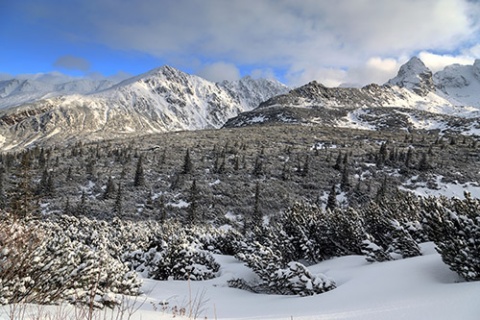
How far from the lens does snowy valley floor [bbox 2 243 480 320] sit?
415 centimetres

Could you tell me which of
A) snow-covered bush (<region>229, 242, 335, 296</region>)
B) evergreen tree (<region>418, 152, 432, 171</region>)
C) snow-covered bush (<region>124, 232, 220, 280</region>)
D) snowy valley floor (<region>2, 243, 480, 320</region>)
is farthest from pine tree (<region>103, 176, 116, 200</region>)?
evergreen tree (<region>418, 152, 432, 171</region>)

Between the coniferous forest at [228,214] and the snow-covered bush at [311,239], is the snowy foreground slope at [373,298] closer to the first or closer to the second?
the coniferous forest at [228,214]

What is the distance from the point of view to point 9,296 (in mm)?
4184

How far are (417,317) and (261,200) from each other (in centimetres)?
3224

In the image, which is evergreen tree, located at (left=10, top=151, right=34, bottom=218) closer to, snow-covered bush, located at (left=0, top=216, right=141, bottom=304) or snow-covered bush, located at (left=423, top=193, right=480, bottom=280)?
snow-covered bush, located at (left=0, top=216, right=141, bottom=304)

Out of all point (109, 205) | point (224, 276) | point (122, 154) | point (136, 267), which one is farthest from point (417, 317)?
point (122, 154)

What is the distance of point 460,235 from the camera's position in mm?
6004

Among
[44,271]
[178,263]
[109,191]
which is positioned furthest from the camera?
[109,191]

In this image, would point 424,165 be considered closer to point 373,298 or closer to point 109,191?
point 109,191

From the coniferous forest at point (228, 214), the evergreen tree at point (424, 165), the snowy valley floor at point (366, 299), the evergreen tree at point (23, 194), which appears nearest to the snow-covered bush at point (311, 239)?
the coniferous forest at point (228, 214)

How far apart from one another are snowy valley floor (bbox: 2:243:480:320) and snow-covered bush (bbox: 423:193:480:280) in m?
0.29

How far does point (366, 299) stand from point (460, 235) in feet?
7.41

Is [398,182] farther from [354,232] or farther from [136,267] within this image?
[136,267]

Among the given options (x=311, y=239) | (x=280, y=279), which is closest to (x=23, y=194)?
(x=311, y=239)
